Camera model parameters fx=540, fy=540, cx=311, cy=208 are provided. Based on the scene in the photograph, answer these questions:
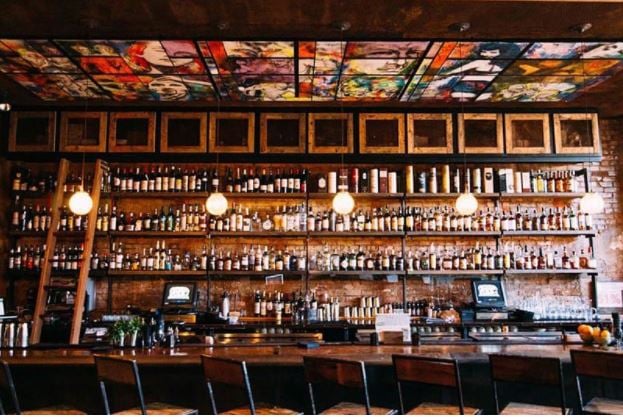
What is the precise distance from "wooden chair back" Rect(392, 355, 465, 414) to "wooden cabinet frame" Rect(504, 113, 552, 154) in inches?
194

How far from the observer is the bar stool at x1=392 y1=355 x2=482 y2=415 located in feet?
9.98

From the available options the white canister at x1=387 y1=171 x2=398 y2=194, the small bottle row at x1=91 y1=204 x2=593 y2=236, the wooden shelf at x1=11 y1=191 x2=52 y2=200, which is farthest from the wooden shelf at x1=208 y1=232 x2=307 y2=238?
the wooden shelf at x1=11 y1=191 x2=52 y2=200

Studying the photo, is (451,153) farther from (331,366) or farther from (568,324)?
(331,366)

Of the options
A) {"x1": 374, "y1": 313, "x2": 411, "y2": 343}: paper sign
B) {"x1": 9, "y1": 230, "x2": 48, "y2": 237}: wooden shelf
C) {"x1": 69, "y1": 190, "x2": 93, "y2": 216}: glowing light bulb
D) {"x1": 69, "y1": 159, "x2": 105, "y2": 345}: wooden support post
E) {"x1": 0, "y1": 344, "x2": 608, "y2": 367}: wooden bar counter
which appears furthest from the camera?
{"x1": 9, "y1": 230, "x2": 48, "y2": 237}: wooden shelf

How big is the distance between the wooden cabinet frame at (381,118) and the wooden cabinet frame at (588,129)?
6.94ft

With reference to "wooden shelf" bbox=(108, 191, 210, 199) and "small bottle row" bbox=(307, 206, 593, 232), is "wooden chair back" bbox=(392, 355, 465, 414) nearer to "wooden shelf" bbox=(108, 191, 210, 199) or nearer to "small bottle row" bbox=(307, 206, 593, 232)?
"small bottle row" bbox=(307, 206, 593, 232)

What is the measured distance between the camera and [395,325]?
4.67m

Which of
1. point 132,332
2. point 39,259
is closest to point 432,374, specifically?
point 132,332

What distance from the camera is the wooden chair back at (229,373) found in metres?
3.13

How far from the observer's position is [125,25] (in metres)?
4.68

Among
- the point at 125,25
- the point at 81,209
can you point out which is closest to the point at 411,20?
the point at 125,25

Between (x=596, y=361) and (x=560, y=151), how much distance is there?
188 inches

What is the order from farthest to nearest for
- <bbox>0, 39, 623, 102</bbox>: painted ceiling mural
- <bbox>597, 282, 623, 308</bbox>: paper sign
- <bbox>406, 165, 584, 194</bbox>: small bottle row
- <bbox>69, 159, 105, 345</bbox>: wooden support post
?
<bbox>597, 282, 623, 308</bbox>: paper sign → <bbox>406, 165, 584, 194</bbox>: small bottle row → <bbox>69, 159, 105, 345</bbox>: wooden support post → <bbox>0, 39, 623, 102</bbox>: painted ceiling mural

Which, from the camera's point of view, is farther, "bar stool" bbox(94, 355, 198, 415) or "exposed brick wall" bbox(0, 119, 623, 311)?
"exposed brick wall" bbox(0, 119, 623, 311)
